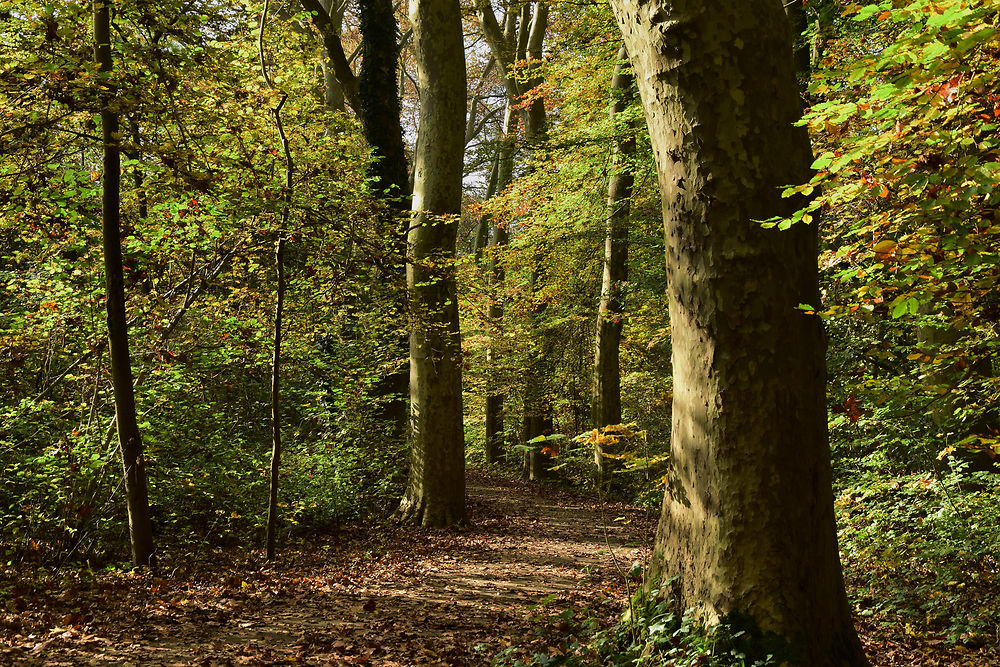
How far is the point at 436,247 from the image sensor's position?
8.90m

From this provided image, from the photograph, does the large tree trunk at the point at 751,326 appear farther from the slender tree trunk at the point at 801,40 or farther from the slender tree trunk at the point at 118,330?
the slender tree trunk at the point at 801,40

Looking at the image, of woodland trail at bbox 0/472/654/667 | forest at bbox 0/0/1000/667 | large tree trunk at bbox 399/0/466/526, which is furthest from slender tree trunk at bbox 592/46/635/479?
woodland trail at bbox 0/472/654/667

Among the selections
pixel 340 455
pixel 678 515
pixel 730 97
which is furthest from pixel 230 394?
pixel 730 97

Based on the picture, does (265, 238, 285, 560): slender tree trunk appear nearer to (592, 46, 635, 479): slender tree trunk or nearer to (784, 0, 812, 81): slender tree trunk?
(784, 0, 812, 81): slender tree trunk

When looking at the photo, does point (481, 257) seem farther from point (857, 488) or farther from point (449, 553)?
point (857, 488)

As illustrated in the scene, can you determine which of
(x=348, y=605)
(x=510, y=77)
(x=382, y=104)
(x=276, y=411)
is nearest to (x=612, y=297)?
(x=382, y=104)

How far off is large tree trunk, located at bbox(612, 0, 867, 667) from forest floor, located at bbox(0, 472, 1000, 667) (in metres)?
1.10

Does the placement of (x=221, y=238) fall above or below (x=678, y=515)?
above

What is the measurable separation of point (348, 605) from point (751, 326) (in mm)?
4336

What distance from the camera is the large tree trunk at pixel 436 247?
29.1 feet

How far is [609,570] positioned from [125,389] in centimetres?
518

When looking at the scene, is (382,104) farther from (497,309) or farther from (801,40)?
(801,40)

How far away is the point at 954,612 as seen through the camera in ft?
14.7

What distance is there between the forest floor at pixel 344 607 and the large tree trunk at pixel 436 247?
0.89 meters
